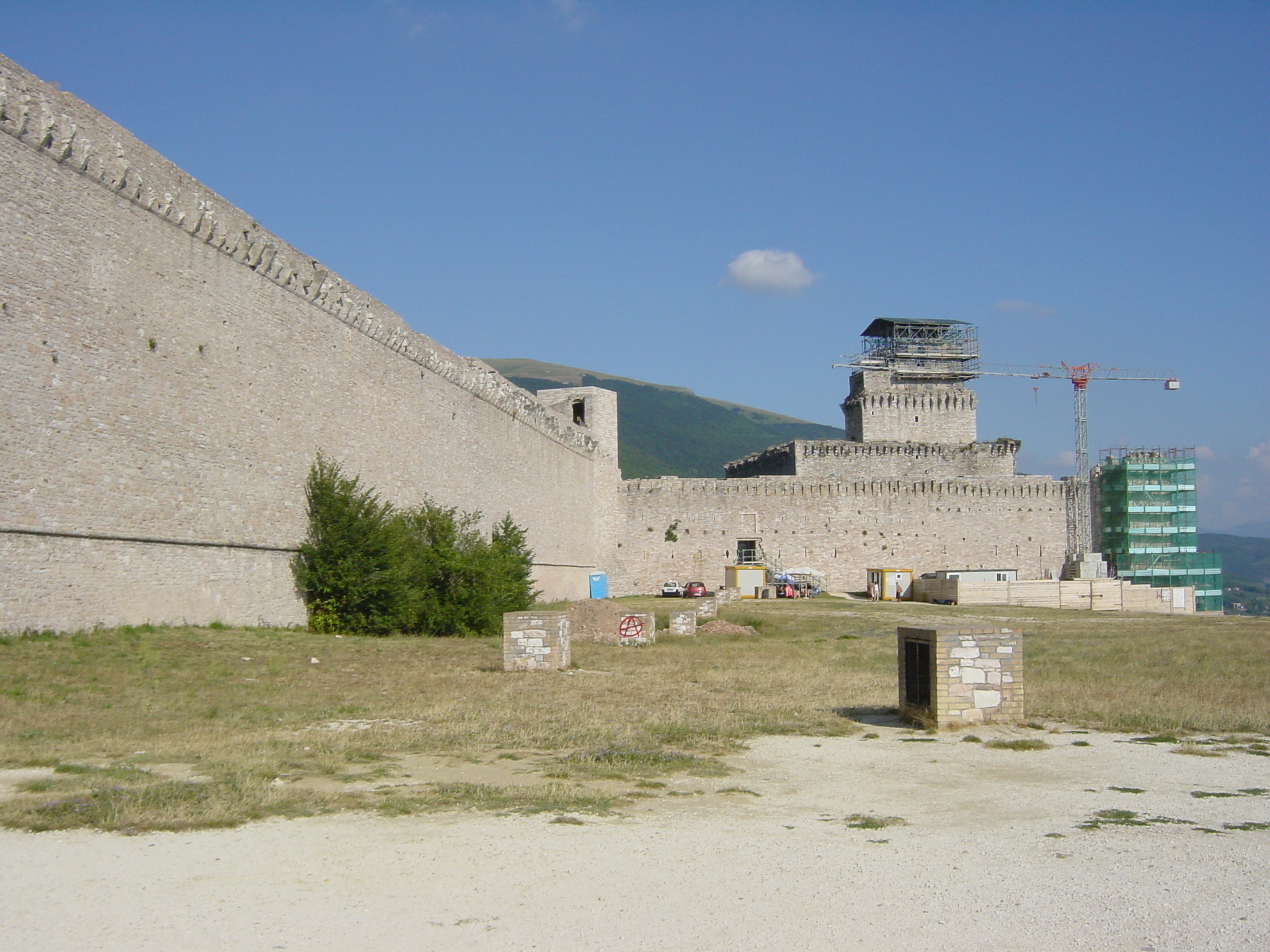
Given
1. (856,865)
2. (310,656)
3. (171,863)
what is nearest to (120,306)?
(310,656)

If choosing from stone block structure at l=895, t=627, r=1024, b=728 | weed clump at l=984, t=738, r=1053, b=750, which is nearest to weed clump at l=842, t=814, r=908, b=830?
weed clump at l=984, t=738, r=1053, b=750

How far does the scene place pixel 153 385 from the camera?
15.0 metres

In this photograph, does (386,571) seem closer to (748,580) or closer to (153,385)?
(153,385)

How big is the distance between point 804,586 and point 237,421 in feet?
85.5

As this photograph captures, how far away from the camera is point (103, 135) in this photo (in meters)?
14.1

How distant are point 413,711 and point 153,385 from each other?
7.12m

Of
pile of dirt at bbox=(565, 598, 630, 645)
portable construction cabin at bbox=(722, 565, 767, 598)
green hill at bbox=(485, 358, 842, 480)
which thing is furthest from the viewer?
green hill at bbox=(485, 358, 842, 480)

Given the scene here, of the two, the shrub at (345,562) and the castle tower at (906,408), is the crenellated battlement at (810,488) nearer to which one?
the castle tower at (906,408)

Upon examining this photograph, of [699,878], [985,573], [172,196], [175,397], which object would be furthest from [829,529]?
[699,878]

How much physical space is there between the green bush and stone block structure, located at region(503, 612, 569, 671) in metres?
5.55

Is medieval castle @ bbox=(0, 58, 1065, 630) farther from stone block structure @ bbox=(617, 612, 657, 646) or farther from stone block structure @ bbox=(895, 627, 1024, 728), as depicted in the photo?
stone block structure @ bbox=(895, 627, 1024, 728)

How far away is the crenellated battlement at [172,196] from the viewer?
13.0m

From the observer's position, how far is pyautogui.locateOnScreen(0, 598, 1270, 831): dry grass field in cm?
670

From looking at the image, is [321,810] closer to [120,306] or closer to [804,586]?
[120,306]
